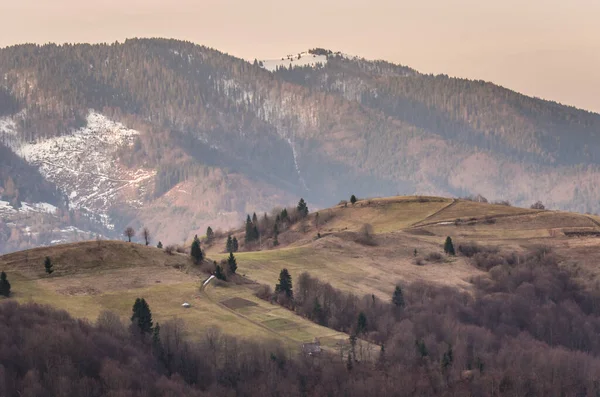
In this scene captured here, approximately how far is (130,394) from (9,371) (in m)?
18.9

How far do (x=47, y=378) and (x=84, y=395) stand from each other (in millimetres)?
6417

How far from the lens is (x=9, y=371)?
200 metres

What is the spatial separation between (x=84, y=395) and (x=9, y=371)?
1235 cm

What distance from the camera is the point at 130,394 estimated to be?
7835 inches

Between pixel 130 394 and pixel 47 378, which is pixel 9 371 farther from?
pixel 130 394

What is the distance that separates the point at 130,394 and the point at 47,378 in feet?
42.2

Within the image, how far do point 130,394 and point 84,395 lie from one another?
271 inches

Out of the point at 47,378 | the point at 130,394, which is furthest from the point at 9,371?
the point at 130,394

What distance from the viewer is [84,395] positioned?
198 m
